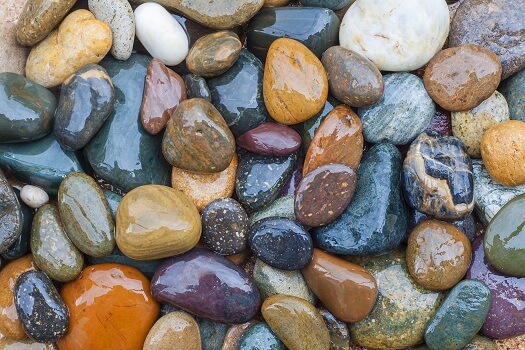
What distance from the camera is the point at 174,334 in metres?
2.53

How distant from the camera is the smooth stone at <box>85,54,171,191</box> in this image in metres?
2.59

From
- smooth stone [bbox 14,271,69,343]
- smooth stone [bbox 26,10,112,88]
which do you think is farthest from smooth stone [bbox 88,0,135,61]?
smooth stone [bbox 14,271,69,343]

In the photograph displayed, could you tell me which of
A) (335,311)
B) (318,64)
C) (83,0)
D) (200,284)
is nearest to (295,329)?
(335,311)

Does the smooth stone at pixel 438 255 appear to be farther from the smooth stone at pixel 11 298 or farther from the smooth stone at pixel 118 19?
the smooth stone at pixel 11 298

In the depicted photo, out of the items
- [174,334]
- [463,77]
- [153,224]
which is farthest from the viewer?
[463,77]

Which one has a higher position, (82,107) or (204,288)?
(82,107)

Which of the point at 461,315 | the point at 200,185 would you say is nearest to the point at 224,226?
the point at 200,185

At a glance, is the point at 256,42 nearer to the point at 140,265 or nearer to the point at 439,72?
the point at 439,72

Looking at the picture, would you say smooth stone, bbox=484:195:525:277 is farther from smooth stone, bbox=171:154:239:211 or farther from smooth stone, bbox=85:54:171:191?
smooth stone, bbox=85:54:171:191

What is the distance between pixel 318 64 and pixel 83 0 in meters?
1.10

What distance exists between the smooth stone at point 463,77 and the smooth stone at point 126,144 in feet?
4.14

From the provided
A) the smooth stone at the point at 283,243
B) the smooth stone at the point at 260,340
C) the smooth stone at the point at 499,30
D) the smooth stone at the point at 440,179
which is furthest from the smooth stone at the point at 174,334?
the smooth stone at the point at 499,30

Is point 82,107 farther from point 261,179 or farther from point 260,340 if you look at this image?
point 260,340

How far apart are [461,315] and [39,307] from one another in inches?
68.9
